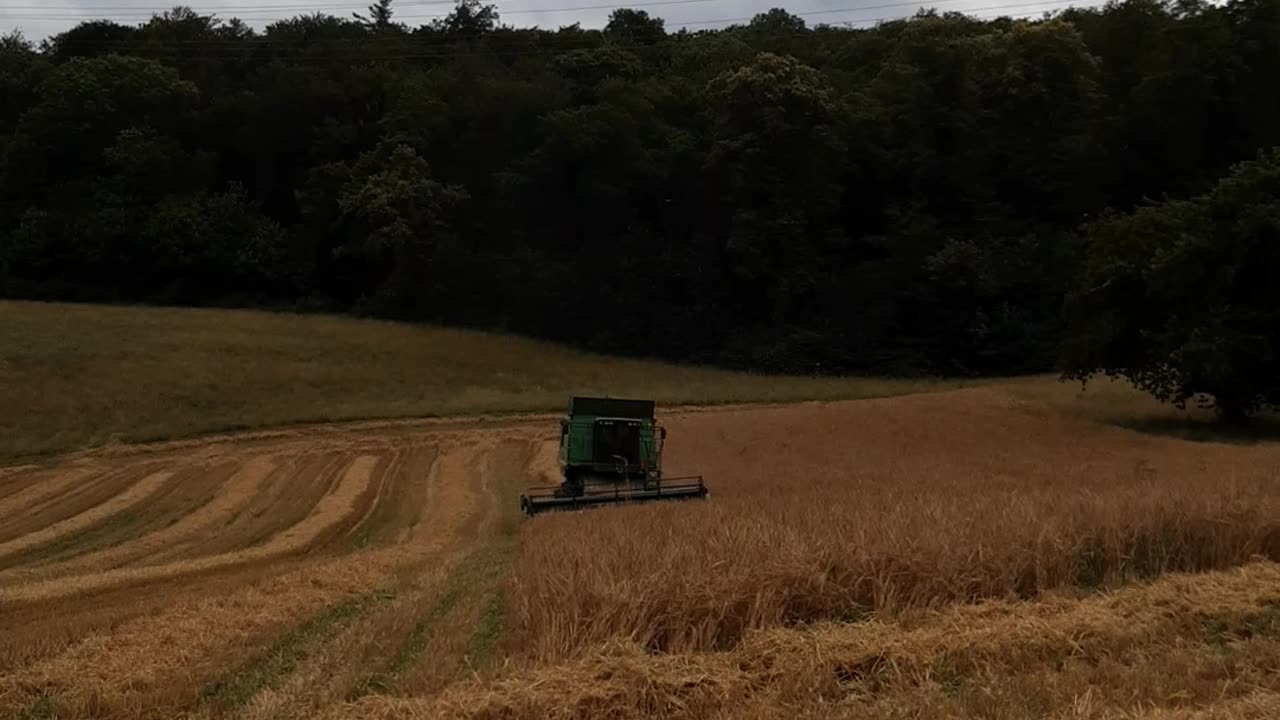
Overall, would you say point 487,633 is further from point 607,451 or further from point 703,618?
point 607,451

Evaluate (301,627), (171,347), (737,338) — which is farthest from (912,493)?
(737,338)

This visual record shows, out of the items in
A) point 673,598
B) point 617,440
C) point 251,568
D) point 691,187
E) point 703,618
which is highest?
point 691,187

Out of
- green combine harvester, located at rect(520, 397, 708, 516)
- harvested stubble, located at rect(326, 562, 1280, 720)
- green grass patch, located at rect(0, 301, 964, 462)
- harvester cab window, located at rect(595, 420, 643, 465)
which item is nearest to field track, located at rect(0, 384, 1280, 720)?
harvested stubble, located at rect(326, 562, 1280, 720)

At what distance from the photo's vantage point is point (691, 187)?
2697 inches

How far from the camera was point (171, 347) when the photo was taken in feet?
142

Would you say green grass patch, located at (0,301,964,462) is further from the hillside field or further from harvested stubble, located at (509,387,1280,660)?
harvested stubble, located at (509,387,1280,660)

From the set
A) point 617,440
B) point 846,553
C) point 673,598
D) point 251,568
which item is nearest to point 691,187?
point 617,440

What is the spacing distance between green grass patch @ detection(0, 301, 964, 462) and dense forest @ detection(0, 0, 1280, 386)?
25.1ft

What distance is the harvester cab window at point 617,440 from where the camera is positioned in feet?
67.9

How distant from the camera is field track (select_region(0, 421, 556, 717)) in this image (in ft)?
22.3

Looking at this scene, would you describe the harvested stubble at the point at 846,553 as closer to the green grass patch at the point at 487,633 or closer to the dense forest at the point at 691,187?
the green grass patch at the point at 487,633

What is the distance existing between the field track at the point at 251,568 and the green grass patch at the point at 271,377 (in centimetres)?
335

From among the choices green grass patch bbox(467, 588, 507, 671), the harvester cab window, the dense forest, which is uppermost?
the dense forest

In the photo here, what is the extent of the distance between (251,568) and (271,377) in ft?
91.9
